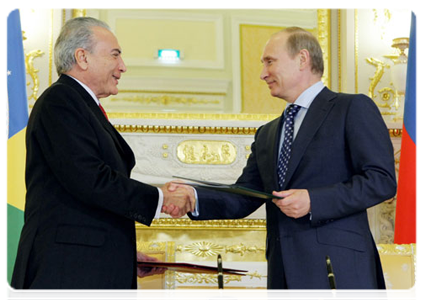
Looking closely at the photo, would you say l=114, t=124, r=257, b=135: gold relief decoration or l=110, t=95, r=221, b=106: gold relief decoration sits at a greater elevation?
l=110, t=95, r=221, b=106: gold relief decoration

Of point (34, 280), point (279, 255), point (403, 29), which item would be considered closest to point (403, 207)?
point (403, 29)

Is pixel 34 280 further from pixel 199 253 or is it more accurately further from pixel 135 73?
pixel 135 73

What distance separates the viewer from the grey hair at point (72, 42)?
2.61 meters

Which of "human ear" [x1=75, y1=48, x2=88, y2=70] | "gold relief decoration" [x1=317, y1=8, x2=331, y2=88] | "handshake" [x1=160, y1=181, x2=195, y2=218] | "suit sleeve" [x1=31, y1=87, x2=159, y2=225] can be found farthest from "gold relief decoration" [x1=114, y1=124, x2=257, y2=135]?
"suit sleeve" [x1=31, y1=87, x2=159, y2=225]

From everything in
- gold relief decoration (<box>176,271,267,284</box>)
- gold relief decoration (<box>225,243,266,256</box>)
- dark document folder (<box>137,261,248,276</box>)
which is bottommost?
gold relief decoration (<box>225,243,266,256</box>)

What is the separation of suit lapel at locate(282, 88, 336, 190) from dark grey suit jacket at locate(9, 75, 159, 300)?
514 millimetres

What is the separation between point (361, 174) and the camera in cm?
245

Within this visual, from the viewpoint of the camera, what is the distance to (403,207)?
13.0 ft

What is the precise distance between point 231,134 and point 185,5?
3.12 ft

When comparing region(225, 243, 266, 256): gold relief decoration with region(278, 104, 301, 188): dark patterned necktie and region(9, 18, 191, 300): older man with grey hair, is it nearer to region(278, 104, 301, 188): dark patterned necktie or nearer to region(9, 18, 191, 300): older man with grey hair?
region(278, 104, 301, 188): dark patterned necktie

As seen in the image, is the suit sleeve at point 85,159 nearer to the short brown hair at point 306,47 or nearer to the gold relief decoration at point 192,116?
the short brown hair at point 306,47

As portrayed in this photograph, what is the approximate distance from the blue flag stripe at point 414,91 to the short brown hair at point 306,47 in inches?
54.7

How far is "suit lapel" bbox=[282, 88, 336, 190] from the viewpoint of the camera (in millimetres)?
2529

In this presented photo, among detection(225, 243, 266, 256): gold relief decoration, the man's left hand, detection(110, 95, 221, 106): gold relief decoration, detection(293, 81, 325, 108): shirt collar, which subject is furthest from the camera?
detection(110, 95, 221, 106): gold relief decoration
